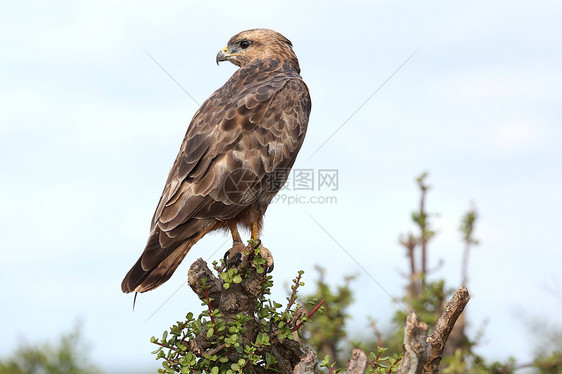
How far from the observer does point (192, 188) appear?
605 cm

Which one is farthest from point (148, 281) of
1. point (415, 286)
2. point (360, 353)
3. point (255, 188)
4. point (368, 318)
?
point (415, 286)

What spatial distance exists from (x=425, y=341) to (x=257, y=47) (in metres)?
4.97

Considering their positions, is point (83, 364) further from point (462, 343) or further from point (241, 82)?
point (462, 343)

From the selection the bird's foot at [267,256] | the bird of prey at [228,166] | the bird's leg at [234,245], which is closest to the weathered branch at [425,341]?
the bird's foot at [267,256]

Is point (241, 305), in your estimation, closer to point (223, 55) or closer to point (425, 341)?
point (425, 341)

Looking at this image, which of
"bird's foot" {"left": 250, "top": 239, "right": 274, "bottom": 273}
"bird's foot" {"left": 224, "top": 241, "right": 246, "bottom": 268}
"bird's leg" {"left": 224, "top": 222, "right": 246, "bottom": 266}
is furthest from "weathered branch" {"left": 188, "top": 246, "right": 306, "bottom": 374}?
"bird's leg" {"left": 224, "top": 222, "right": 246, "bottom": 266}

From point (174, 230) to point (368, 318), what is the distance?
9.31 ft

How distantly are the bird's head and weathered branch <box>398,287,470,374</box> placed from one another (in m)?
4.37

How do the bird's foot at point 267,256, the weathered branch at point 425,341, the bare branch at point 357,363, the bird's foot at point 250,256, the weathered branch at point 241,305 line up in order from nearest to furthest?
1. the weathered branch at point 425,341
2. the bare branch at point 357,363
3. the weathered branch at point 241,305
4. the bird's foot at point 250,256
5. the bird's foot at point 267,256

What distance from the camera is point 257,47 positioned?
26.5ft

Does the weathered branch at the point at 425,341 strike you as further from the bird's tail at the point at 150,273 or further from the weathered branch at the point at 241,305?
the bird's tail at the point at 150,273

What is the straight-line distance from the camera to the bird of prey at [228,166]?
18.7 ft

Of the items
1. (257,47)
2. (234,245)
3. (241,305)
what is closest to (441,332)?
(241,305)

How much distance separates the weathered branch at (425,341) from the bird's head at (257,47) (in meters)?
4.37
